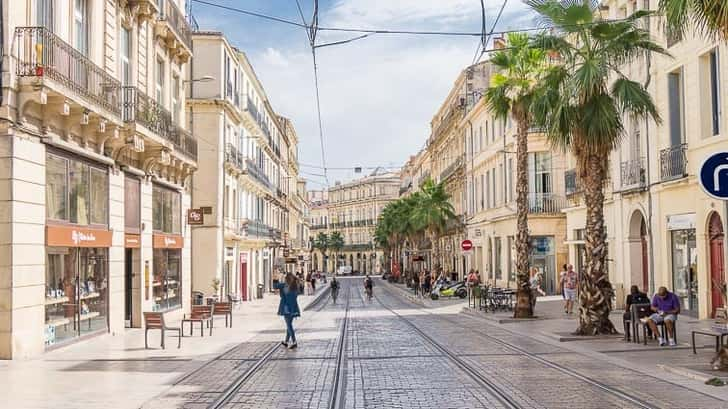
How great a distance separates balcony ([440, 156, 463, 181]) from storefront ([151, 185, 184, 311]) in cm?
4003

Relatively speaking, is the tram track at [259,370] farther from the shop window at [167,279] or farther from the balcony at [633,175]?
the balcony at [633,175]

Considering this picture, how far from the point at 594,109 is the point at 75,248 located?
13.0 m

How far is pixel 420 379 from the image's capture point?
13.6 metres

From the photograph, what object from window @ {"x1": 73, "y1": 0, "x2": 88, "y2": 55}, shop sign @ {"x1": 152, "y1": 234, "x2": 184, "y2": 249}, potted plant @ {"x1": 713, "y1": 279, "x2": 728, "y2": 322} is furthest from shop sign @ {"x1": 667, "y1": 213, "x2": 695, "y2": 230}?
window @ {"x1": 73, "y1": 0, "x2": 88, "y2": 55}

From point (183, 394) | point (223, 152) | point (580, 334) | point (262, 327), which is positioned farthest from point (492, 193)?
point (183, 394)

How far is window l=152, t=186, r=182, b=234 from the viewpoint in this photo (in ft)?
89.9

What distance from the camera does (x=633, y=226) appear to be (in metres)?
30.4

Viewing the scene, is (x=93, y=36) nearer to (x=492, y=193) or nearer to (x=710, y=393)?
(x=710, y=393)

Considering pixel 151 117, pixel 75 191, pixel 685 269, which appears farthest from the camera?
pixel 685 269

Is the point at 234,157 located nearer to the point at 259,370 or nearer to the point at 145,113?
the point at 145,113

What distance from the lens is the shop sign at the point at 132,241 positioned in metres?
23.6

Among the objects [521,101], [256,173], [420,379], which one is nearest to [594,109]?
[521,101]

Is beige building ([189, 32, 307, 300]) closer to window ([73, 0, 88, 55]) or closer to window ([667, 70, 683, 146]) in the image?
window ([73, 0, 88, 55])

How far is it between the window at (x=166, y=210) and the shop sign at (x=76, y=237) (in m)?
5.61
